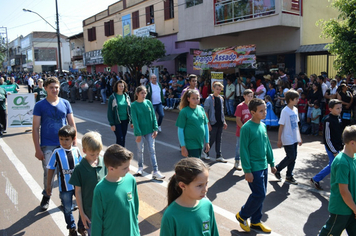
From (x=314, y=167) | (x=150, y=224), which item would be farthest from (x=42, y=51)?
(x=150, y=224)

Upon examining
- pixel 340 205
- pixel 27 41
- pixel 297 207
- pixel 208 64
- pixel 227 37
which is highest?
pixel 27 41

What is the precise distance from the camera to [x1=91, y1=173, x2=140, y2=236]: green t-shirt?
274 centimetres

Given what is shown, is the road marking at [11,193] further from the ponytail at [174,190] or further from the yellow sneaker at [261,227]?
the ponytail at [174,190]

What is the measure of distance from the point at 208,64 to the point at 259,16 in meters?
3.40

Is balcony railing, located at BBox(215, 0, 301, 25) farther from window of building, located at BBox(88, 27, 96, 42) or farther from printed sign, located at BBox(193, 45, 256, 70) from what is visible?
window of building, located at BBox(88, 27, 96, 42)

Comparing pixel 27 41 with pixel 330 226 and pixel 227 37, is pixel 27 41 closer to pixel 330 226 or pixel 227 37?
pixel 227 37

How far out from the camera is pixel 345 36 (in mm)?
7844

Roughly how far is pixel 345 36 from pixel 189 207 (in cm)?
749

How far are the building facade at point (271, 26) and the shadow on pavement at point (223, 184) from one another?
10.2m

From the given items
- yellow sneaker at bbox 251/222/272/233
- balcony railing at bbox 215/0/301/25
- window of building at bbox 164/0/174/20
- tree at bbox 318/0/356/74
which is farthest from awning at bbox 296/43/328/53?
yellow sneaker at bbox 251/222/272/233

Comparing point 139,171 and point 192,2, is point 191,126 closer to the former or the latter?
point 139,171

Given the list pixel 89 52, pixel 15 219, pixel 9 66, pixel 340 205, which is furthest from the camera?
pixel 9 66

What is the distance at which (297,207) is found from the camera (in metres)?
4.96

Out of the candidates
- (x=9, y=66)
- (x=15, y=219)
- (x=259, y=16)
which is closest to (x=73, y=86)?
(x=259, y=16)
